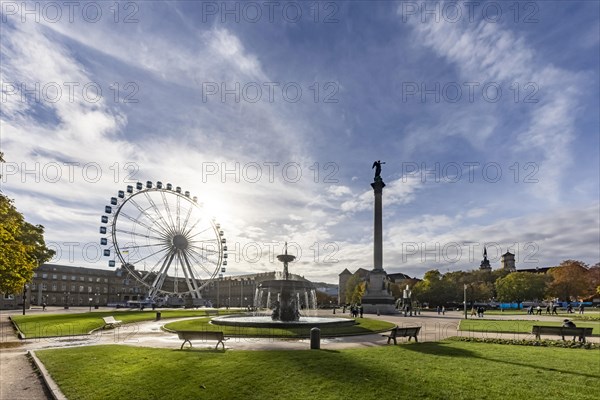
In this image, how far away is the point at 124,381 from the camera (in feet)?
40.3

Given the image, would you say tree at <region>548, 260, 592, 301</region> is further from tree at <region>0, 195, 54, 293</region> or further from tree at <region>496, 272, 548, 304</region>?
tree at <region>0, 195, 54, 293</region>

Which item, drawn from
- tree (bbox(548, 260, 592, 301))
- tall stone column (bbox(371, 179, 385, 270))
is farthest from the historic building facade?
tree (bbox(548, 260, 592, 301))

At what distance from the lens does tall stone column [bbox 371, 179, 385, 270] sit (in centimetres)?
6369

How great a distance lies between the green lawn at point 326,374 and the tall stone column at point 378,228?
46382 millimetres

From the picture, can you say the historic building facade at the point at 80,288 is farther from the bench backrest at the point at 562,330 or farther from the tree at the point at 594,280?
the bench backrest at the point at 562,330

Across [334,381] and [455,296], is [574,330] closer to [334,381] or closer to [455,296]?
[334,381]

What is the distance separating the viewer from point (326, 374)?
12430mm

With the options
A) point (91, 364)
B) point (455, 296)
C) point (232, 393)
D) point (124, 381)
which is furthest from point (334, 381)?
point (455, 296)

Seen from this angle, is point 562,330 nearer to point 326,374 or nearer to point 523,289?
point 326,374

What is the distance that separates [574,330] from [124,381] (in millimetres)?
21463

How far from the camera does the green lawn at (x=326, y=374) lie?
10648mm

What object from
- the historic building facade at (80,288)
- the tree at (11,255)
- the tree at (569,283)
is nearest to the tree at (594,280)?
the tree at (569,283)

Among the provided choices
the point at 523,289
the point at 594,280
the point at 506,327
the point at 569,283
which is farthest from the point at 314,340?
the point at 594,280

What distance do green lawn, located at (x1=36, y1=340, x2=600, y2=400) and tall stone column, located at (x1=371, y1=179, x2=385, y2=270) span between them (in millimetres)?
46382
